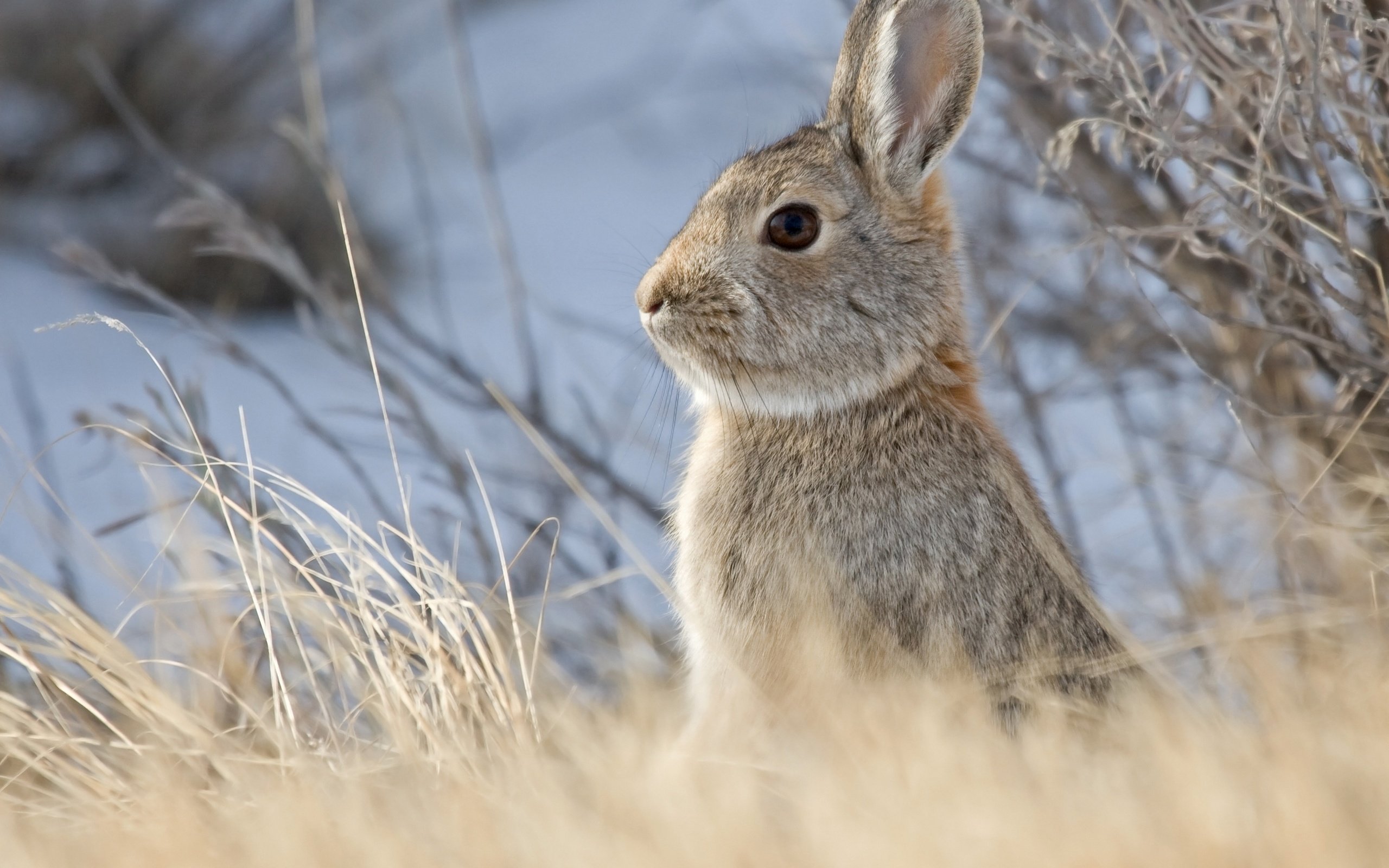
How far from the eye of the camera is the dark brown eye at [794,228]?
10.2 feet

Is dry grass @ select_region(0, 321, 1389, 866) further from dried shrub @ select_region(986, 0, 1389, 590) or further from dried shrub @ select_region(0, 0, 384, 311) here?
dried shrub @ select_region(0, 0, 384, 311)

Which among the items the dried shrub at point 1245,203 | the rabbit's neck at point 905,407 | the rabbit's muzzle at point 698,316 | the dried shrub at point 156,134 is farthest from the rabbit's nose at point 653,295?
the dried shrub at point 156,134

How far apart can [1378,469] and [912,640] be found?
4.01ft

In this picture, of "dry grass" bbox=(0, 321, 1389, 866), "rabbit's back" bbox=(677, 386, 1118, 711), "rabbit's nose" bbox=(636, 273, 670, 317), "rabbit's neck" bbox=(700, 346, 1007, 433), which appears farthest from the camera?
"rabbit's nose" bbox=(636, 273, 670, 317)

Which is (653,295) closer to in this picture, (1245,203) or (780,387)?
(780,387)

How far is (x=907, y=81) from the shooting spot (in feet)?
10.6

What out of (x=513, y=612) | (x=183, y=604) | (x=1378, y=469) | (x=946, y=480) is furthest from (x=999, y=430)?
(x=183, y=604)

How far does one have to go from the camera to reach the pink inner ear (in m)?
3.14

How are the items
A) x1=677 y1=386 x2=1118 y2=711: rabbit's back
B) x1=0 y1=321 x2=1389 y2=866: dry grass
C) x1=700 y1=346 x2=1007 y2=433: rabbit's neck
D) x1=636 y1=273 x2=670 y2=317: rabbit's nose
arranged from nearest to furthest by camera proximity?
x1=0 y1=321 x2=1389 y2=866: dry grass < x1=677 y1=386 x2=1118 y2=711: rabbit's back < x1=700 y1=346 x2=1007 y2=433: rabbit's neck < x1=636 y1=273 x2=670 y2=317: rabbit's nose

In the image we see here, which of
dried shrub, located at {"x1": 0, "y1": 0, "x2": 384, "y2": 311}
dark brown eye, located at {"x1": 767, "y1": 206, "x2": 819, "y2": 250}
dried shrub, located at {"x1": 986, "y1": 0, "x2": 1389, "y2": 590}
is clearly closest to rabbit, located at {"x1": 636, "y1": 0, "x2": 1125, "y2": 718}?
dark brown eye, located at {"x1": 767, "y1": 206, "x2": 819, "y2": 250}

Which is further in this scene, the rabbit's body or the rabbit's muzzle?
the rabbit's muzzle

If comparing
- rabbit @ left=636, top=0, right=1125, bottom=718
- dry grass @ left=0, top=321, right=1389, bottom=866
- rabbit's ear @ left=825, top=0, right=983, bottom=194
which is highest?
rabbit's ear @ left=825, top=0, right=983, bottom=194

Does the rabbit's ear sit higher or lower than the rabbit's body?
higher

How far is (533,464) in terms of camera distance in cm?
494
